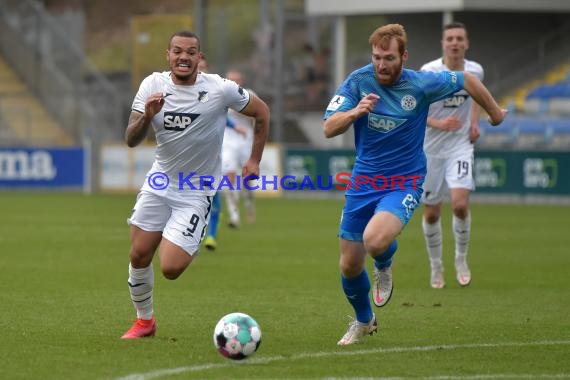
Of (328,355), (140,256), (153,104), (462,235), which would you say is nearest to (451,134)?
(462,235)

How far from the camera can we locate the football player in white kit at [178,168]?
919cm

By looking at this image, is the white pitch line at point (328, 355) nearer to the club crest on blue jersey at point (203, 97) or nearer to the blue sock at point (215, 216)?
the club crest on blue jersey at point (203, 97)

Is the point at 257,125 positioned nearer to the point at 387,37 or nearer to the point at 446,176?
the point at 387,37

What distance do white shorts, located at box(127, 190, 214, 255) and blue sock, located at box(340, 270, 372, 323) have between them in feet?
3.70

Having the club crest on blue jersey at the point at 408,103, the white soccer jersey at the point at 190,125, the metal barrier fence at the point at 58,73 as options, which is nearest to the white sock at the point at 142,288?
the white soccer jersey at the point at 190,125

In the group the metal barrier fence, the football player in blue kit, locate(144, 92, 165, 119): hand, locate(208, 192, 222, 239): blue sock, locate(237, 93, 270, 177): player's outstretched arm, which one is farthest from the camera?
the metal barrier fence

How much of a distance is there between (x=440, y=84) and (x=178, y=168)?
6.62 feet

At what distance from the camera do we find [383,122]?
9102mm

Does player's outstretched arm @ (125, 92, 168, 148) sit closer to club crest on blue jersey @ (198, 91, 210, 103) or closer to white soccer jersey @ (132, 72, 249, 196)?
white soccer jersey @ (132, 72, 249, 196)

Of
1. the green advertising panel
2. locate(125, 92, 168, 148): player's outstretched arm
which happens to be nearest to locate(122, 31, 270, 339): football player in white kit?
locate(125, 92, 168, 148): player's outstretched arm

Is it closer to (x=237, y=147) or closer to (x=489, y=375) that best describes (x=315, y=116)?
→ (x=237, y=147)

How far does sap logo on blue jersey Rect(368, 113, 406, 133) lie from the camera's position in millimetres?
9086

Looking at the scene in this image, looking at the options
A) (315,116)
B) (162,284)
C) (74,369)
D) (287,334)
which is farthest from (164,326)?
(315,116)

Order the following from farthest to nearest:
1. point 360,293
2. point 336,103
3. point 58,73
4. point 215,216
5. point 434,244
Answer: point 58,73 < point 215,216 < point 434,244 < point 360,293 < point 336,103
